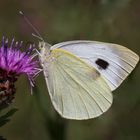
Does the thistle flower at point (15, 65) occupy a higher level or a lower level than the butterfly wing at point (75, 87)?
higher

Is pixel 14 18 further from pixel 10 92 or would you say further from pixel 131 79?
pixel 10 92

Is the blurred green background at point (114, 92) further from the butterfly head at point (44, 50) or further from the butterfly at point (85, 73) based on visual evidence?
the butterfly head at point (44, 50)

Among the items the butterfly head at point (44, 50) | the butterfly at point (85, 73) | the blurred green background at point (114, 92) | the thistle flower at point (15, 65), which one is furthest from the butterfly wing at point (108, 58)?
the blurred green background at point (114, 92)

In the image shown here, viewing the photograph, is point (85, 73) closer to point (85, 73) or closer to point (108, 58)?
point (85, 73)

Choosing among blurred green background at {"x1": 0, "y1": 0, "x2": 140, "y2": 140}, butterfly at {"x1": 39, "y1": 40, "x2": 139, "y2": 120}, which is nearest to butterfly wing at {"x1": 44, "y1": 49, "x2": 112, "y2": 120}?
butterfly at {"x1": 39, "y1": 40, "x2": 139, "y2": 120}

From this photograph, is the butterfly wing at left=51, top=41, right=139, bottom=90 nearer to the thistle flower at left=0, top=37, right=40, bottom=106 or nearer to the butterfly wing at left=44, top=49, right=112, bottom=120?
the butterfly wing at left=44, top=49, right=112, bottom=120

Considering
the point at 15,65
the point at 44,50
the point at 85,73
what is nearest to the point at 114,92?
the point at 85,73
